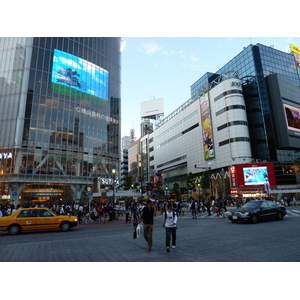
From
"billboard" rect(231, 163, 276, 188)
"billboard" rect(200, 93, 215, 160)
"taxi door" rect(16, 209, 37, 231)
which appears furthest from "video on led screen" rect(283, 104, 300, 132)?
"taxi door" rect(16, 209, 37, 231)

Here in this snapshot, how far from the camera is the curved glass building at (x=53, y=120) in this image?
1551 inches

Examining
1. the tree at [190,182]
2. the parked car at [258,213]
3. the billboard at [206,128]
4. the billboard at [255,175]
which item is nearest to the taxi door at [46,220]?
the parked car at [258,213]

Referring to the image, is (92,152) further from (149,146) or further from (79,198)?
(149,146)

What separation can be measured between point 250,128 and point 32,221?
202ft

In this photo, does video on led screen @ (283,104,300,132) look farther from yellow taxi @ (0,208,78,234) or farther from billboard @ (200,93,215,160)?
yellow taxi @ (0,208,78,234)

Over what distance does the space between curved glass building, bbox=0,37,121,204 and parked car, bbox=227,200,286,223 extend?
3157 cm

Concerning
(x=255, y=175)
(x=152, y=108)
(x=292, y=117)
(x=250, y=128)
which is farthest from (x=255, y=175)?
(x=152, y=108)

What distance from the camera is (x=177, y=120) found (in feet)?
271

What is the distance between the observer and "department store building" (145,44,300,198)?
55.0m

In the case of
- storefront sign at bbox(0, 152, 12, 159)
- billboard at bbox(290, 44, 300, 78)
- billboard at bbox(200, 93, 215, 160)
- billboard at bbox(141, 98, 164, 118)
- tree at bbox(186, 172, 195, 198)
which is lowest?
tree at bbox(186, 172, 195, 198)

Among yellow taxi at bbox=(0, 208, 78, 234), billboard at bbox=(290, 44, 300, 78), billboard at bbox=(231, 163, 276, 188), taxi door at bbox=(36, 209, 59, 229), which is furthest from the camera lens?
billboard at bbox=(290, 44, 300, 78)

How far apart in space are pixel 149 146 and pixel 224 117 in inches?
2018

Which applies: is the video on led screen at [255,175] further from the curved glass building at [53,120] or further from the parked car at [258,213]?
the parked car at [258,213]

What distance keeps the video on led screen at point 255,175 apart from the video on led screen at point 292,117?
15.6 m
